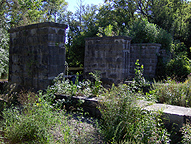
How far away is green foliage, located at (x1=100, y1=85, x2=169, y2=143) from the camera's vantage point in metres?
2.79

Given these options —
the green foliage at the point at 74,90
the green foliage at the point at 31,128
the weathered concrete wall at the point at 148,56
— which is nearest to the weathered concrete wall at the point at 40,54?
the green foliage at the point at 74,90

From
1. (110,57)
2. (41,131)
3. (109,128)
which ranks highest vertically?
(110,57)

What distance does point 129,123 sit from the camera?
2898 mm

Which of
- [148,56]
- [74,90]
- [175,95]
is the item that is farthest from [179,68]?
[74,90]

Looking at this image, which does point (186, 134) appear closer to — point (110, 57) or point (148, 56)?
point (110, 57)

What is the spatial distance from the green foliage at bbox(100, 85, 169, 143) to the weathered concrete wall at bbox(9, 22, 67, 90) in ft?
7.98

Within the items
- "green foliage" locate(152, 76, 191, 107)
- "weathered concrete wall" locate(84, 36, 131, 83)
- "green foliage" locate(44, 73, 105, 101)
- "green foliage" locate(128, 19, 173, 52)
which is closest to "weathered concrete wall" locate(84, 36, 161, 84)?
"weathered concrete wall" locate(84, 36, 131, 83)

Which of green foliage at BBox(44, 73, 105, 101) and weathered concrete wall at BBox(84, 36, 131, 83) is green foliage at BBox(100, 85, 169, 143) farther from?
weathered concrete wall at BBox(84, 36, 131, 83)

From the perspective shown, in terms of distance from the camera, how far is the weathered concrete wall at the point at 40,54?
5.21 meters

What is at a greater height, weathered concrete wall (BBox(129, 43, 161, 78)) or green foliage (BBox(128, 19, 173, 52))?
green foliage (BBox(128, 19, 173, 52))

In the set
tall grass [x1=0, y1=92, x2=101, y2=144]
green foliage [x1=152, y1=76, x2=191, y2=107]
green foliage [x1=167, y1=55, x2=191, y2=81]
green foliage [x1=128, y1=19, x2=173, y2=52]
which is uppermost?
green foliage [x1=128, y1=19, x2=173, y2=52]

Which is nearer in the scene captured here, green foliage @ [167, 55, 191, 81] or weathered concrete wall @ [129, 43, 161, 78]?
green foliage @ [167, 55, 191, 81]

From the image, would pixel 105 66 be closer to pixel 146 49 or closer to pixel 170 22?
pixel 146 49

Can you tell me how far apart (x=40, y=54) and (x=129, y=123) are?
345 cm
